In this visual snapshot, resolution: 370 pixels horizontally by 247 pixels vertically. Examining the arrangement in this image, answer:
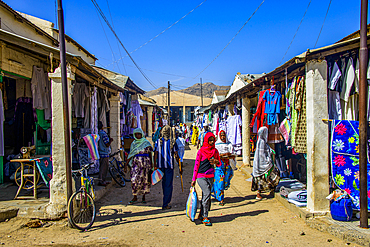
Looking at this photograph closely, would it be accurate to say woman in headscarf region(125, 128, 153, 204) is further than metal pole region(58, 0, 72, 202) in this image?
Yes

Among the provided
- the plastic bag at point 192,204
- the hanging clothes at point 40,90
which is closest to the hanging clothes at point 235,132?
the plastic bag at point 192,204

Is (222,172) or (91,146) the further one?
(91,146)

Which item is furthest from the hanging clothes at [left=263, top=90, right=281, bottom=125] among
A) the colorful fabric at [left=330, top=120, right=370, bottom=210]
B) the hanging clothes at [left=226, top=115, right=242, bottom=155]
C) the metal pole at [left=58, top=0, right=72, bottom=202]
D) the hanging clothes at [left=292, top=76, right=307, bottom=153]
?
the metal pole at [left=58, top=0, right=72, bottom=202]

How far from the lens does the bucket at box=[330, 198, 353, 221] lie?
13.1ft

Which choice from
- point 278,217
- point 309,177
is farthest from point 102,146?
point 309,177

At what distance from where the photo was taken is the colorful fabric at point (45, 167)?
5096 mm

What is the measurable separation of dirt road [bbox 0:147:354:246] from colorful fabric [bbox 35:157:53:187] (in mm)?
941

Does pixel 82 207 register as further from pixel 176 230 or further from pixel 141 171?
pixel 176 230

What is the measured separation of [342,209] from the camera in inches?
159

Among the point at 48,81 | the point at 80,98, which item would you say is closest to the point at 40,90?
the point at 48,81

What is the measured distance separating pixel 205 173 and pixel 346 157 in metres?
2.61

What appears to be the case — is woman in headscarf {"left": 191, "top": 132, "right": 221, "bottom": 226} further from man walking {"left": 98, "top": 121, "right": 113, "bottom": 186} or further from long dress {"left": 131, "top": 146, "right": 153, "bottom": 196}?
man walking {"left": 98, "top": 121, "right": 113, "bottom": 186}

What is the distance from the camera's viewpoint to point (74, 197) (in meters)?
4.36

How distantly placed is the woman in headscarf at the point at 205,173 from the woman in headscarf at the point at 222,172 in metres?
0.92
